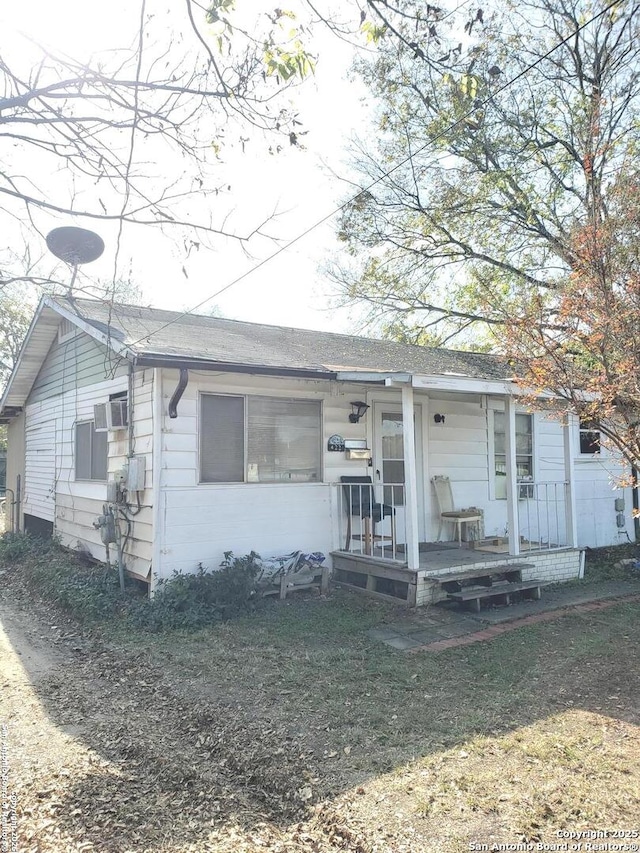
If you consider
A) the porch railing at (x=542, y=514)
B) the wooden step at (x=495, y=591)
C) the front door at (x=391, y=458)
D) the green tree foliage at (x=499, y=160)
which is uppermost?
the green tree foliage at (x=499, y=160)

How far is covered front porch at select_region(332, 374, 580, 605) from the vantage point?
6727 millimetres

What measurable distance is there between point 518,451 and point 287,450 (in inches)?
172

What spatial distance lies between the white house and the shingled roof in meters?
0.05

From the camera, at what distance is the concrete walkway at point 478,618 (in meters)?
5.59

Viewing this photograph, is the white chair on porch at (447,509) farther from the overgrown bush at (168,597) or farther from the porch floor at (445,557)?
the overgrown bush at (168,597)

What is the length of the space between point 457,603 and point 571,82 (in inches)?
380

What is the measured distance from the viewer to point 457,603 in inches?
265

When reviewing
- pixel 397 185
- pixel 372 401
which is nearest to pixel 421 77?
pixel 397 185

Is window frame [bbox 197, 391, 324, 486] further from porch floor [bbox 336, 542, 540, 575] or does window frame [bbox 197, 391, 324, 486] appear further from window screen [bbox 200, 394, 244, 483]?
porch floor [bbox 336, 542, 540, 575]

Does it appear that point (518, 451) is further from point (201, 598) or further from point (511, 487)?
point (201, 598)

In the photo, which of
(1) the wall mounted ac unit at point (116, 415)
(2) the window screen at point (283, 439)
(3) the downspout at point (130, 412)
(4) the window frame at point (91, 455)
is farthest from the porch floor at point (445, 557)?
(4) the window frame at point (91, 455)

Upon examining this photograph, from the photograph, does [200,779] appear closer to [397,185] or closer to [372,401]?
[372,401]

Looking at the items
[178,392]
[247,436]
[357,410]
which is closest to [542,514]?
[357,410]

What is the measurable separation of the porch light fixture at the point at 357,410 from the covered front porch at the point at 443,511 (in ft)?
1.32
